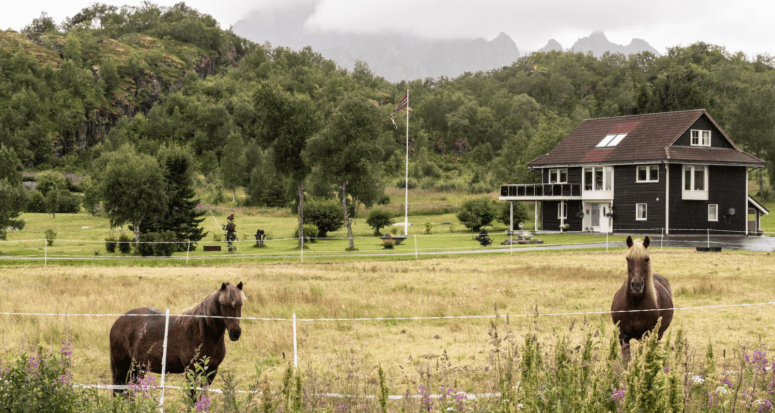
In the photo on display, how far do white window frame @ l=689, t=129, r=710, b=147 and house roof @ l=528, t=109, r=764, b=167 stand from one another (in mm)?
536

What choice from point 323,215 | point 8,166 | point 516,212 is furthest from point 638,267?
point 8,166

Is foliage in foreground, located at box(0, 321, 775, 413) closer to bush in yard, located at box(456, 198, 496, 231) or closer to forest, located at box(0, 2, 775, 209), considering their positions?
bush in yard, located at box(456, 198, 496, 231)

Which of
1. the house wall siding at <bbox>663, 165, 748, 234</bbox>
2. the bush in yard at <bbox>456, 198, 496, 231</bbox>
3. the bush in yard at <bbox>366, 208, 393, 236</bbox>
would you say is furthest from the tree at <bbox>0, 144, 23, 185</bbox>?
the house wall siding at <bbox>663, 165, 748, 234</bbox>

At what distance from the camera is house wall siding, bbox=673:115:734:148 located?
4909cm

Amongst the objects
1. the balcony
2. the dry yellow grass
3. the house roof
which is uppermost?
the house roof

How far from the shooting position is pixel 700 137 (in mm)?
49750

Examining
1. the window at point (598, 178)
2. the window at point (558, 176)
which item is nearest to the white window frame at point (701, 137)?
the window at point (598, 178)

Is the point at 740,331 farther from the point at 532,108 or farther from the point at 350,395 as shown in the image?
the point at 532,108

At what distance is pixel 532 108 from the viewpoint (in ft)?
504

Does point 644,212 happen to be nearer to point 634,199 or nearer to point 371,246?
point 634,199

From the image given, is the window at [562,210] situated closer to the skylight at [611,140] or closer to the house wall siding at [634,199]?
the house wall siding at [634,199]

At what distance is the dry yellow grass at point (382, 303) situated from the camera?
36.6 ft

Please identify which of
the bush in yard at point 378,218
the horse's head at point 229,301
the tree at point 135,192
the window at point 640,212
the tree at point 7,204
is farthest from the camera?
the bush in yard at point 378,218

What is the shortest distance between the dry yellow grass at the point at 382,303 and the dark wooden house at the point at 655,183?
19454 mm
